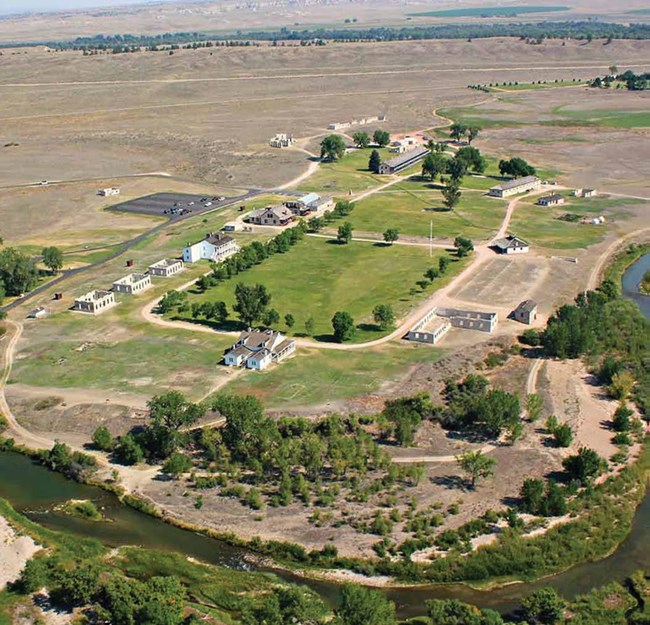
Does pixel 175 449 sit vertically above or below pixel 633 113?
below

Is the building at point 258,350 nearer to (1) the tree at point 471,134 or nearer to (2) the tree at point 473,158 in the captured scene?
(2) the tree at point 473,158

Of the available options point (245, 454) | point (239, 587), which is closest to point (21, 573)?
point (239, 587)

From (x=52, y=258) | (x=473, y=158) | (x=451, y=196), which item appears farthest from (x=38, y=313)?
(x=473, y=158)

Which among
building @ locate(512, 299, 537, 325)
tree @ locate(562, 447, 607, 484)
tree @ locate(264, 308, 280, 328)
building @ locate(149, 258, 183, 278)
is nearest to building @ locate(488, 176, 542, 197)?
building @ locate(512, 299, 537, 325)

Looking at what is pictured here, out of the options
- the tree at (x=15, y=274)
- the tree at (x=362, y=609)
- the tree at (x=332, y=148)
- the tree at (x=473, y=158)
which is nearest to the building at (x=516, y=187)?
the tree at (x=473, y=158)

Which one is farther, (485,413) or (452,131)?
(452,131)

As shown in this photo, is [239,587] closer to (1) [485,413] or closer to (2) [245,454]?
(2) [245,454]

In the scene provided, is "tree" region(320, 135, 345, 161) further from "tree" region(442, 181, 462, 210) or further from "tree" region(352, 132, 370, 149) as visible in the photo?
"tree" region(442, 181, 462, 210)
